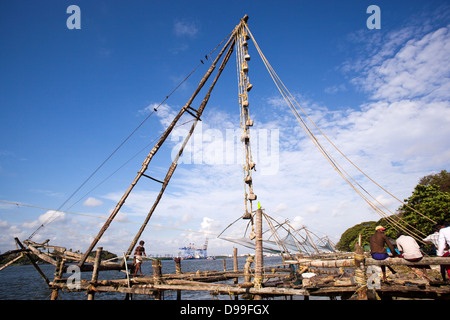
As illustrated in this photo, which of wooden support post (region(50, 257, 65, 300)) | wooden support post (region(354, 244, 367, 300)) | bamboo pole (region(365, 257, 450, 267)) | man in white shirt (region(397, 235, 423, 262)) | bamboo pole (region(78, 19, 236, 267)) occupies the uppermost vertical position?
bamboo pole (region(78, 19, 236, 267))

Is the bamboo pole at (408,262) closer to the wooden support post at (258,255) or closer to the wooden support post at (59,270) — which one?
the wooden support post at (258,255)

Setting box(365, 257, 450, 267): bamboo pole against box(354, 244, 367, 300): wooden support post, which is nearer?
box(365, 257, 450, 267): bamboo pole

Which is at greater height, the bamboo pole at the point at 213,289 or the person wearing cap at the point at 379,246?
the person wearing cap at the point at 379,246

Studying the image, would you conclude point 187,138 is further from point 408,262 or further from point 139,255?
point 408,262

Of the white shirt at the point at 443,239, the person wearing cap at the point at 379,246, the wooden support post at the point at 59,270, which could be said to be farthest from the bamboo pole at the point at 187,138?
the white shirt at the point at 443,239

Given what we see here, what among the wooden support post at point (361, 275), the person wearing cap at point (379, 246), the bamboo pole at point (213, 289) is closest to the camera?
the wooden support post at point (361, 275)

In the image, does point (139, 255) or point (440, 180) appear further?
point (440, 180)

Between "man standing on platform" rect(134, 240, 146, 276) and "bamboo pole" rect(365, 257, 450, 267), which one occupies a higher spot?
"bamboo pole" rect(365, 257, 450, 267)

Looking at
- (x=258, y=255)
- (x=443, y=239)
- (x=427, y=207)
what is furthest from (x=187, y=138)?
(x=427, y=207)

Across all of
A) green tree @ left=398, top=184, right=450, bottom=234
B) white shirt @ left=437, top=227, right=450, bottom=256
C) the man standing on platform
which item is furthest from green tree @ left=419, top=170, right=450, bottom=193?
the man standing on platform

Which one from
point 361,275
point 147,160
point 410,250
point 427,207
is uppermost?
point 147,160

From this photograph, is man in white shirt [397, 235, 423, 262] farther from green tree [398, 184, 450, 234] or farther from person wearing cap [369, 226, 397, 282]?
green tree [398, 184, 450, 234]

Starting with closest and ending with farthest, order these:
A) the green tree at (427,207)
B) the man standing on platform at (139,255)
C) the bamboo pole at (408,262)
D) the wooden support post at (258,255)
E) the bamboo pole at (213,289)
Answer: the bamboo pole at (408,262)
the bamboo pole at (213,289)
the wooden support post at (258,255)
the man standing on platform at (139,255)
the green tree at (427,207)

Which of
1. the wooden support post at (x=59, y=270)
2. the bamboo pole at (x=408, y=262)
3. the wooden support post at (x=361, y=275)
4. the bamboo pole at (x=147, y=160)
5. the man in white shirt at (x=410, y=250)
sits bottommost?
the wooden support post at (x=59, y=270)
